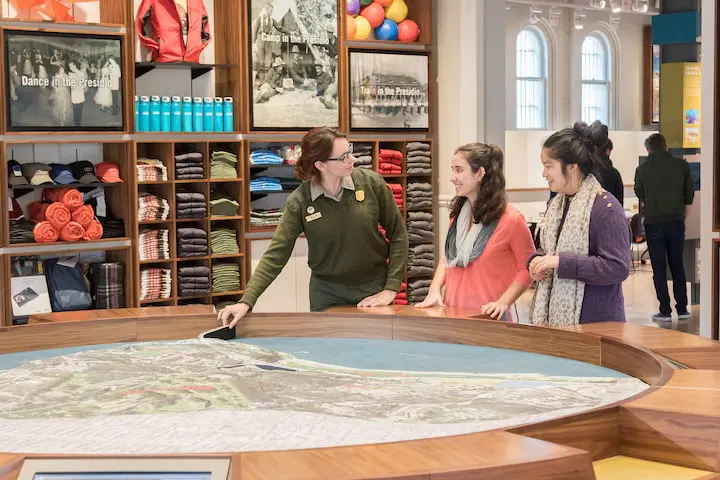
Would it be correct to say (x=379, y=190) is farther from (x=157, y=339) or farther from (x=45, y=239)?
(x=45, y=239)

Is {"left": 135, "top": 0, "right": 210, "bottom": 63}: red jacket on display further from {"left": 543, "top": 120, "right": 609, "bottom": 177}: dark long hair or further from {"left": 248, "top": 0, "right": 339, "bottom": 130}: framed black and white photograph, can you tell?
{"left": 543, "top": 120, "right": 609, "bottom": 177}: dark long hair

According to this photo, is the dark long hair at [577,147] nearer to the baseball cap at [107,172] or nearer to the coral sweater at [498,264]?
the coral sweater at [498,264]

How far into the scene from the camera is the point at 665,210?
9.43 m

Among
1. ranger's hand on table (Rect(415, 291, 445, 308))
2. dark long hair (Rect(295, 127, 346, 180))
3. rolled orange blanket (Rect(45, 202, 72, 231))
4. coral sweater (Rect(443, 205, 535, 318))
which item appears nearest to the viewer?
ranger's hand on table (Rect(415, 291, 445, 308))

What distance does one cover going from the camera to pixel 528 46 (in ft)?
57.1

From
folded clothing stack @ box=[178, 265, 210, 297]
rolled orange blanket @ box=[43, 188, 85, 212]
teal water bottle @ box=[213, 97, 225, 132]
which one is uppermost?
teal water bottle @ box=[213, 97, 225, 132]

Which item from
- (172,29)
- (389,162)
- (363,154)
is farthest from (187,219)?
(389,162)

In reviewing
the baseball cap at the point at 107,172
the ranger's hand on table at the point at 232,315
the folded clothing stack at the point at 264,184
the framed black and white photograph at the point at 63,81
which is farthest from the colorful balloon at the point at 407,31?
the ranger's hand on table at the point at 232,315

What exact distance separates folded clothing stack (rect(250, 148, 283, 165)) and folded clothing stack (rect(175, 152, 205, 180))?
0.45 metres

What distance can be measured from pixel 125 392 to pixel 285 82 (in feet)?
18.8

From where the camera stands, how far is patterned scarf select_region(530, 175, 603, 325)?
159 inches

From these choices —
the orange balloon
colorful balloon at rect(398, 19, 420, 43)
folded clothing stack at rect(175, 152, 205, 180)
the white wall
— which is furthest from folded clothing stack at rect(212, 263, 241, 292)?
the white wall

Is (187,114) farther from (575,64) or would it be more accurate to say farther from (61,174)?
(575,64)

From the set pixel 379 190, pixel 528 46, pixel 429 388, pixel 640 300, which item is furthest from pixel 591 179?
pixel 528 46
